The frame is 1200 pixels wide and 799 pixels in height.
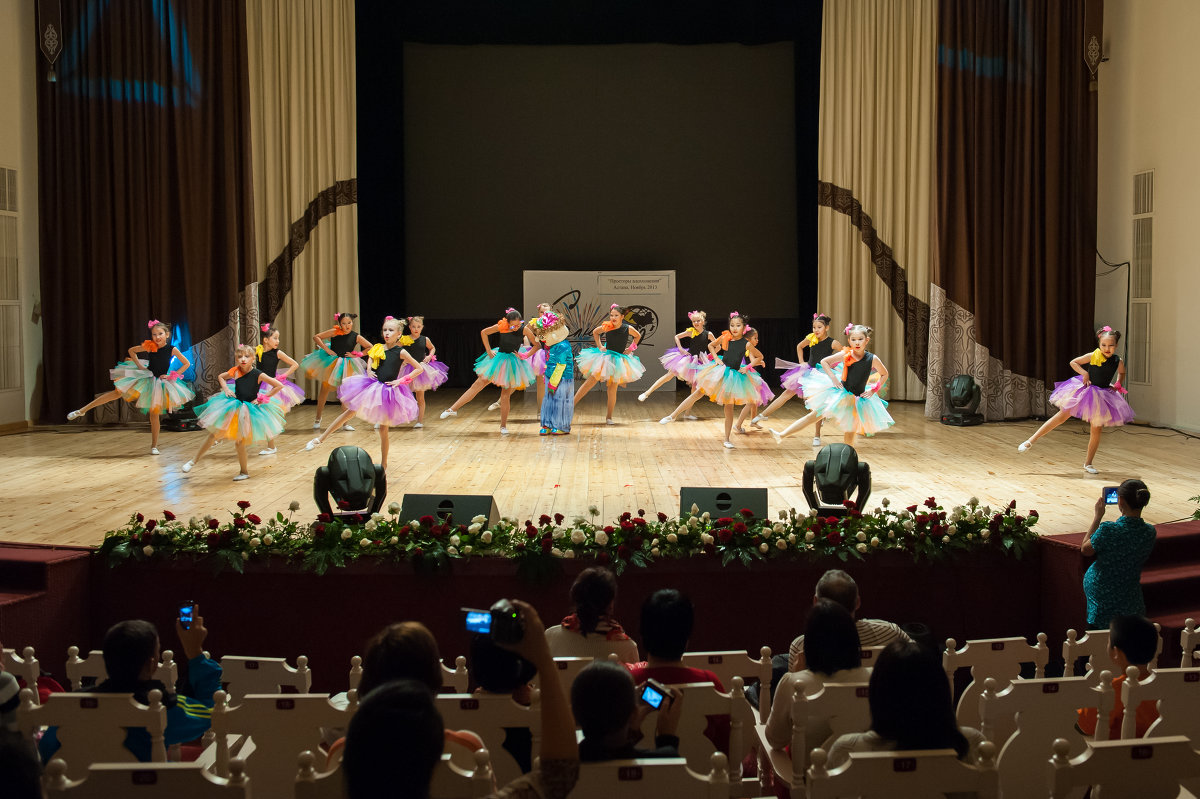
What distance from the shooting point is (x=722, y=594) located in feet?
16.9

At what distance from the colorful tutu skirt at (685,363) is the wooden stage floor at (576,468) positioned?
56 centimetres

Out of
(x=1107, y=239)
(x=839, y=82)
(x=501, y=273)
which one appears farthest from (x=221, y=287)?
(x=1107, y=239)

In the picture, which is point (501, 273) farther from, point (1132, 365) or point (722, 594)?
point (722, 594)

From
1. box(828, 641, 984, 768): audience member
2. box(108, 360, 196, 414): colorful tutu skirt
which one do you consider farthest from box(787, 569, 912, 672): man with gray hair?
box(108, 360, 196, 414): colorful tutu skirt

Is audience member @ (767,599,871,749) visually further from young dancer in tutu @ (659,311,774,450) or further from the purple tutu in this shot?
young dancer in tutu @ (659,311,774,450)

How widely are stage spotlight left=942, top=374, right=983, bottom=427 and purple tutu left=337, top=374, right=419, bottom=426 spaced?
238 inches

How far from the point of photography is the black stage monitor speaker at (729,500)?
5.42 metres

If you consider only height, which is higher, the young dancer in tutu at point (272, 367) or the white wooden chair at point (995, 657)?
the young dancer in tutu at point (272, 367)

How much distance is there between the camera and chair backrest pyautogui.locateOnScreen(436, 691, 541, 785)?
8.57 feet

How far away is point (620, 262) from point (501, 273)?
1.68m

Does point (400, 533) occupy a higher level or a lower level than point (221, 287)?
lower

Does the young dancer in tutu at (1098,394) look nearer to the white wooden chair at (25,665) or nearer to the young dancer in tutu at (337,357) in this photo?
the young dancer in tutu at (337,357)

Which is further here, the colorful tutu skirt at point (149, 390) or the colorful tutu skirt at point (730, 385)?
the colorful tutu skirt at point (730, 385)

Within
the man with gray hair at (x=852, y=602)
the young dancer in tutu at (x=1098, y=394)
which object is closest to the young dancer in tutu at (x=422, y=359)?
the young dancer in tutu at (x=1098, y=394)
